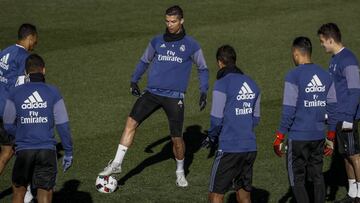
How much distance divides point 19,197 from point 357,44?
1567 centimetres

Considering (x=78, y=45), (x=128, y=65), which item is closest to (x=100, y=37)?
(x=78, y=45)

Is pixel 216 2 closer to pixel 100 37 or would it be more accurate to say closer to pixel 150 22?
pixel 150 22

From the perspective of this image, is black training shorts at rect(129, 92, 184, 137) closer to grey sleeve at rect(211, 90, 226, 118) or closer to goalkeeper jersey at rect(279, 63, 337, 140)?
goalkeeper jersey at rect(279, 63, 337, 140)

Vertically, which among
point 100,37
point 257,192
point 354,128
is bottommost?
point 257,192

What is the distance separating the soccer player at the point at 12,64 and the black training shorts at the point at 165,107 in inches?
81.7

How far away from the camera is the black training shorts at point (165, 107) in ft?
45.8

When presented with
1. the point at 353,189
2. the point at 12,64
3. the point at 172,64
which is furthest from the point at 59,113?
the point at 353,189

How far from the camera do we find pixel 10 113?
10.9 meters

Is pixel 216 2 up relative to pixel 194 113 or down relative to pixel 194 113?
up

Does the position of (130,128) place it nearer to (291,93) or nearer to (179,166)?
(179,166)


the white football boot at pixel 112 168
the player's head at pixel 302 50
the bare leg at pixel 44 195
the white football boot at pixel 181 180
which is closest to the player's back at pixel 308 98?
the player's head at pixel 302 50

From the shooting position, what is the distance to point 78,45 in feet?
82.6

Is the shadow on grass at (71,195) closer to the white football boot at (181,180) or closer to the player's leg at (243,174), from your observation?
the white football boot at (181,180)

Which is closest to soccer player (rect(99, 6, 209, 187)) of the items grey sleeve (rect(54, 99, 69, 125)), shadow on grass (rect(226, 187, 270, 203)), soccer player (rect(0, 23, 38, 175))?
shadow on grass (rect(226, 187, 270, 203))
